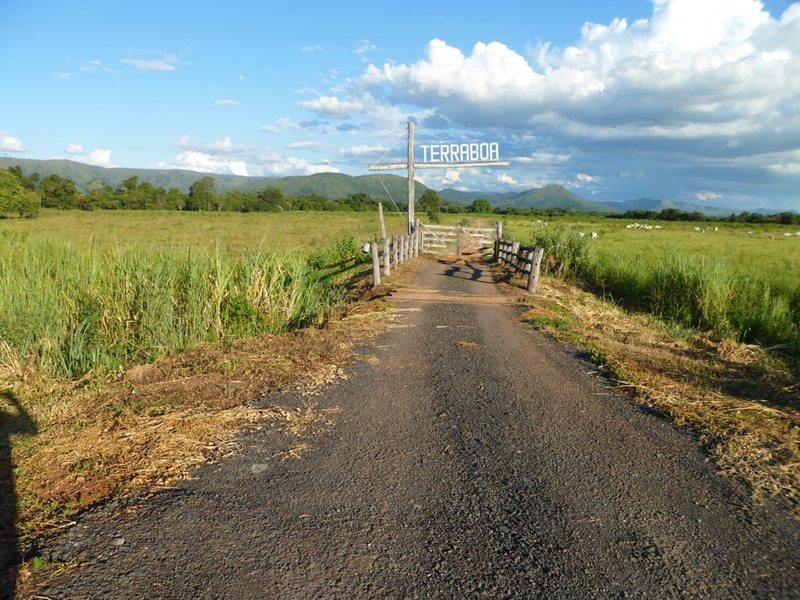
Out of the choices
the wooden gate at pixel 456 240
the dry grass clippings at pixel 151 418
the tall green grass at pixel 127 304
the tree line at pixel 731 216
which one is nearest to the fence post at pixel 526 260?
the tall green grass at pixel 127 304

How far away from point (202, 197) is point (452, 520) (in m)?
114

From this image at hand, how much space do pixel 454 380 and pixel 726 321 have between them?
29.3 ft

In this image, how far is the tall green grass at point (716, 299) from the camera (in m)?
11.7

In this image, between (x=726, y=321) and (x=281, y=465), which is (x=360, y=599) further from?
(x=726, y=321)

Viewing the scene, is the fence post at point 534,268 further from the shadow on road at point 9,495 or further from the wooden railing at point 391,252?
the shadow on road at point 9,495

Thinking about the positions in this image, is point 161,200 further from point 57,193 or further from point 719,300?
point 719,300

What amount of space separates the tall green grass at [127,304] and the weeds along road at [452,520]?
3.19 m

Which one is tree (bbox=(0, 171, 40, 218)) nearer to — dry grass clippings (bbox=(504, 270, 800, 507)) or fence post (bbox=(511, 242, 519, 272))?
fence post (bbox=(511, 242, 519, 272))

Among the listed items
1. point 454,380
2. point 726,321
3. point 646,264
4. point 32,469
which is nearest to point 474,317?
point 454,380

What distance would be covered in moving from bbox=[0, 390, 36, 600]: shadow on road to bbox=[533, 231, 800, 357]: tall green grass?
11.2m

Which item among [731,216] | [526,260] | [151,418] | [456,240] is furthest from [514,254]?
[731,216]

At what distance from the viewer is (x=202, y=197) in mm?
107000

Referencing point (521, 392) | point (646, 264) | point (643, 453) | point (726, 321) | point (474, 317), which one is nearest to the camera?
point (643, 453)

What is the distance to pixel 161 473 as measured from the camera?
370cm
